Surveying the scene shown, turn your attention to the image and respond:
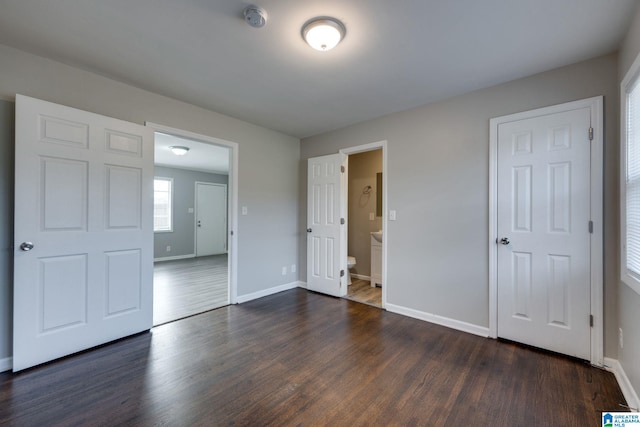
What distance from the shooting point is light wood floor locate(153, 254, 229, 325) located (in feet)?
10.5

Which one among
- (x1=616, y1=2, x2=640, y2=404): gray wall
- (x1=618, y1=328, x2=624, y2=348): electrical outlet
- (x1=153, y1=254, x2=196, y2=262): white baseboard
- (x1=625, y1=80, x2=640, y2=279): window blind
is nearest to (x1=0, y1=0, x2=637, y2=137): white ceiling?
(x1=616, y1=2, x2=640, y2=404): gray wall

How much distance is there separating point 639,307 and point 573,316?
27.0 inches

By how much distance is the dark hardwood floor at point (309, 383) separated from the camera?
1541mm

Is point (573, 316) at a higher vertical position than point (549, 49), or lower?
lower

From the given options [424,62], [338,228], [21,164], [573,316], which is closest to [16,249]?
[21,164]

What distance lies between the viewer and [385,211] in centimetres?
326

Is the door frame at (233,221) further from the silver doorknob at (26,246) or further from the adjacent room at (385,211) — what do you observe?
the silver doorknob at (26,246)

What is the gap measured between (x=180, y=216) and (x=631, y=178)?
→ 7.82 metres

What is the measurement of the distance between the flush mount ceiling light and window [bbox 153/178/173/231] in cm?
628

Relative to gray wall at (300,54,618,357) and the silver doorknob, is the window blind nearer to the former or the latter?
gray wall at (300,54,618,357)

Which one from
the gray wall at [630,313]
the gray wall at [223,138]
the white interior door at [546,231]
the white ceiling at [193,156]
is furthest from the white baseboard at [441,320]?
the white ceiling at [193,156]

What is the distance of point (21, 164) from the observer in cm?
195

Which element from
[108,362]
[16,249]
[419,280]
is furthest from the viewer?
[419,280]

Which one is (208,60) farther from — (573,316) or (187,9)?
(573,316)
